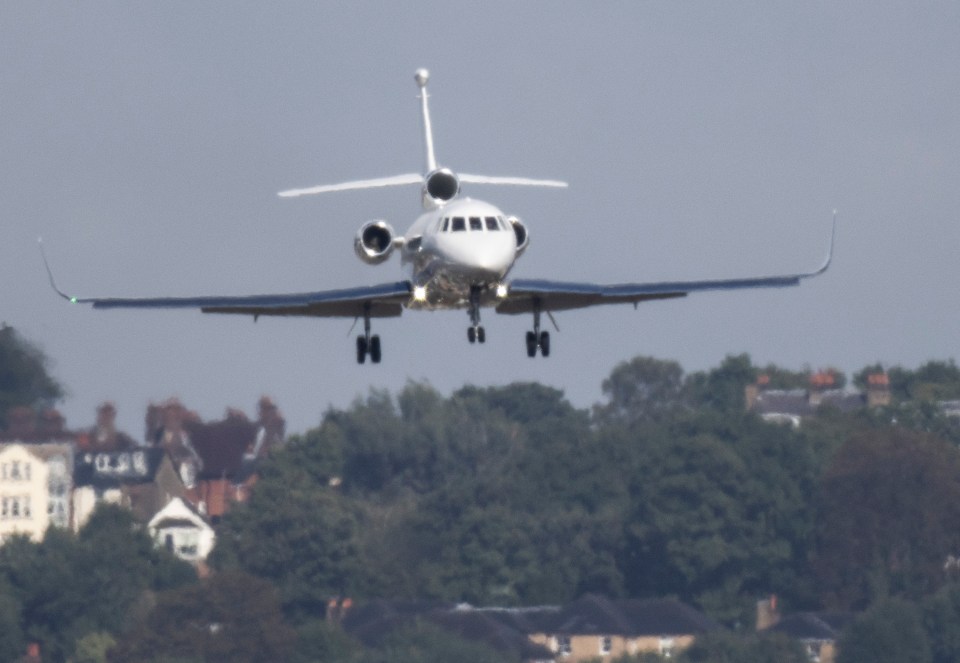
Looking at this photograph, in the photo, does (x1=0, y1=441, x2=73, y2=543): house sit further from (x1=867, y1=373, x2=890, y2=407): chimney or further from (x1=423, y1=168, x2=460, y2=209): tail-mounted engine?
(x1=423, y1=168, x2=460, y2=209): tail-mounted engine

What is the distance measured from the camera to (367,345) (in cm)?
5069

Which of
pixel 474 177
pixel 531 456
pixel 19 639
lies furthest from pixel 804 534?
pixel 474 177

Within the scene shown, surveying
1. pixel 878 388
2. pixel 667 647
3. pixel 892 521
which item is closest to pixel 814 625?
pixel 667 647

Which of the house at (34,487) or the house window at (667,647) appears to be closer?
the house window at (667,647)

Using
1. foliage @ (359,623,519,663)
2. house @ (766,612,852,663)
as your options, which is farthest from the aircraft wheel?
house @ (766,612,852,663)

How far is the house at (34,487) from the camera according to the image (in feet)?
433

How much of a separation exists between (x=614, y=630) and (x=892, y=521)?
14836 mm

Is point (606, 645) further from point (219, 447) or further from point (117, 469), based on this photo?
point (219, 447)

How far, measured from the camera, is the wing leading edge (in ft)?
158

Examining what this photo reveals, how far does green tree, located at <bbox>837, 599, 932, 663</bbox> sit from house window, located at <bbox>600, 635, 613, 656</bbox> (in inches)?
401

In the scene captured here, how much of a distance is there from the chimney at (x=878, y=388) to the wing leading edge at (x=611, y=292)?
138m

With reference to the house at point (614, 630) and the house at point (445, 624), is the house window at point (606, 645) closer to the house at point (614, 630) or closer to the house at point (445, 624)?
the house at point (614, 630)

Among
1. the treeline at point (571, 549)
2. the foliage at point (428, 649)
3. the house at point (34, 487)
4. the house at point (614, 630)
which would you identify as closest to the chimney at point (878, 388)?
the treeline at point (571, 549)

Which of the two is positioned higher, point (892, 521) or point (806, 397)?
point (806, 397)
